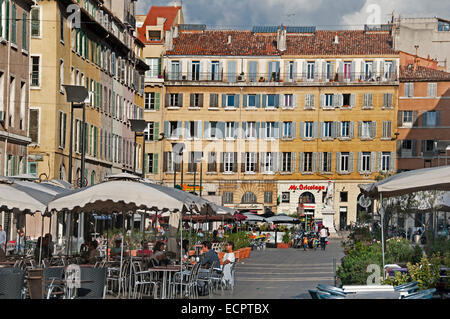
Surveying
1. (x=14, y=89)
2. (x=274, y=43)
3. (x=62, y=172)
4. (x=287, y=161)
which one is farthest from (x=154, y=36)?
(x=14, y=89)

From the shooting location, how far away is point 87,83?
62.6m

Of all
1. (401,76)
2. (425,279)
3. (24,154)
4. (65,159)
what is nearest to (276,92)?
(401,76)

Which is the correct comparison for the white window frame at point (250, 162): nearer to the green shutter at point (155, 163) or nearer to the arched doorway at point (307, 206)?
the arched doorway at point (307, 206)

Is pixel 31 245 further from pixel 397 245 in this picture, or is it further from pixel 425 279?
pixel 425 279

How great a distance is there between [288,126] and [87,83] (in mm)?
34780

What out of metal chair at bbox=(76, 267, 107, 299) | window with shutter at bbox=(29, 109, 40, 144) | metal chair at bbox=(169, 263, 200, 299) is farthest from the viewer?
window with shutter at bbox=(29, 109, 40, 144)

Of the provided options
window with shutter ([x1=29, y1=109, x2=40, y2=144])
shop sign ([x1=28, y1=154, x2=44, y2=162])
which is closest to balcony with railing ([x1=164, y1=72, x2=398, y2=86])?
Result: window with shutter ([x1=29, y1=109, x2=40, y2=144])

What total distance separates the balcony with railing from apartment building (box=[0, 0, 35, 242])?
48229 mm

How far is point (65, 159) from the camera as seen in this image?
2256 inches

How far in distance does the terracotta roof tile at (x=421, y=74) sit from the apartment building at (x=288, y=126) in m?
2.24

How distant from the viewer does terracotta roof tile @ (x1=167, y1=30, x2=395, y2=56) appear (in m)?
95.2

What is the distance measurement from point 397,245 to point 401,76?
71.0 meters

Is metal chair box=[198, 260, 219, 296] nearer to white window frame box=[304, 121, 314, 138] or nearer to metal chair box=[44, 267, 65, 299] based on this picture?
metal chair box=[44, 267, 65, 299]

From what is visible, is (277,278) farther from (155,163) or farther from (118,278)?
(155,163)
